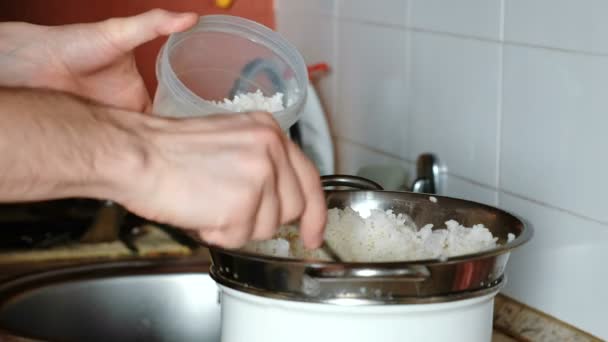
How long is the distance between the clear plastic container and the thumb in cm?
4

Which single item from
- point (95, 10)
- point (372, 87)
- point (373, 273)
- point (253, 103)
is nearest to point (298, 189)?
point (373, 273)

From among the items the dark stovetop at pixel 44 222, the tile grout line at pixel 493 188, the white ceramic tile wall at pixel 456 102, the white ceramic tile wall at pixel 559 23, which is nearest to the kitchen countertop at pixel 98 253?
the dark stovetop at pixel 44 222

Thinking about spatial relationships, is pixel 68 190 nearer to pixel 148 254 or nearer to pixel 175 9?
pixel 148 254

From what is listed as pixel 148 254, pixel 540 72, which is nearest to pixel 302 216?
pixel 540 72

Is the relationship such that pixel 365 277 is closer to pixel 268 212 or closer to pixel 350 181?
pixel 268 212

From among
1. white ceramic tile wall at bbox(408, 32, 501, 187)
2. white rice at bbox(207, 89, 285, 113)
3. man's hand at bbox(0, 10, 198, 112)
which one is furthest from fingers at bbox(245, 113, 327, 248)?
white ceramic tile wall at bbox(408, 32, 501, 187)

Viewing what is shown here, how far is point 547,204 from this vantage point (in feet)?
4.09

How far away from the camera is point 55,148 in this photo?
2.45 ft

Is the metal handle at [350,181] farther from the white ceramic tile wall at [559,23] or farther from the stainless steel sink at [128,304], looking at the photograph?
the stainless steel sink at [128,304]

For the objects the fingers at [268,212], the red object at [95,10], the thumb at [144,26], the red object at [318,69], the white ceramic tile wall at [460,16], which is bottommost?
the red object at [318,69]

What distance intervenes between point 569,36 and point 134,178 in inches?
25.0

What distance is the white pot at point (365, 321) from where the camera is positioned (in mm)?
900

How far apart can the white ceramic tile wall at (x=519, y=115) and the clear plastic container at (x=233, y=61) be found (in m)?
0.33

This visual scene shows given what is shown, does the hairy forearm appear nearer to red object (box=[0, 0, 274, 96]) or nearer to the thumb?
the thumb
